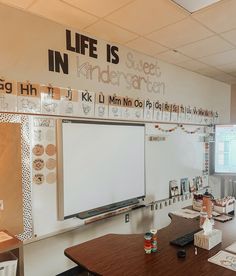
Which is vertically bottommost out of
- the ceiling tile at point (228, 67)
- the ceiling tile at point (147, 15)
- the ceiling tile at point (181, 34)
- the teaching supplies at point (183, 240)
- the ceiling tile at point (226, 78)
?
the teaching supplies at point (183, 240)

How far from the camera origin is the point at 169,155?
372cm

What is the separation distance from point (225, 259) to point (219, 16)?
6.88 ft

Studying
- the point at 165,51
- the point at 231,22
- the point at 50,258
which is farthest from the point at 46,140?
the point at 231,22

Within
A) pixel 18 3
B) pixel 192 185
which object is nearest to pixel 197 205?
pixel 192 185

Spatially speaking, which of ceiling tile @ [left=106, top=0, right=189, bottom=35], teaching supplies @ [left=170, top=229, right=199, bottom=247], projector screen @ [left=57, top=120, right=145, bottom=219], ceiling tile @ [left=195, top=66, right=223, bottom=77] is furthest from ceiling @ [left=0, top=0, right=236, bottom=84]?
teaching supplies @ [left=170, top=229, right=199, bottom=247]

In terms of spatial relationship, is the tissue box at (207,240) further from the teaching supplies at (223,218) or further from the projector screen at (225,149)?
the projector screen at (225,149)

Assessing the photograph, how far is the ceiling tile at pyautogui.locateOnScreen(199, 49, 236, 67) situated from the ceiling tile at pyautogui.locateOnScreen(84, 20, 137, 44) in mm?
1350

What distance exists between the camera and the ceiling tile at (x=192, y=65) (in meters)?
3.68

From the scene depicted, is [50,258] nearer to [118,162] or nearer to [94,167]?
[94,167]

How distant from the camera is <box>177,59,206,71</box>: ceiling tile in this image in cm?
368

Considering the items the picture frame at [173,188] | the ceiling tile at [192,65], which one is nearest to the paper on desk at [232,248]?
the picture frame at [173,188]

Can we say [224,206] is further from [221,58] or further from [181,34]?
[221,58]

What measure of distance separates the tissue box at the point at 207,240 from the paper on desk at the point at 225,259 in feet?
0.28

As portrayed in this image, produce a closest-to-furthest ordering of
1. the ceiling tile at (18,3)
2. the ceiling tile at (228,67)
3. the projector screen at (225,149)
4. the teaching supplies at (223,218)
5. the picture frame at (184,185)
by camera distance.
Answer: the ceiling tile at (18,3), the teaching supplies at (223,218), the ceiling tile at (228,67), the picture frame at (184,185), the projector screen at (225,149)
